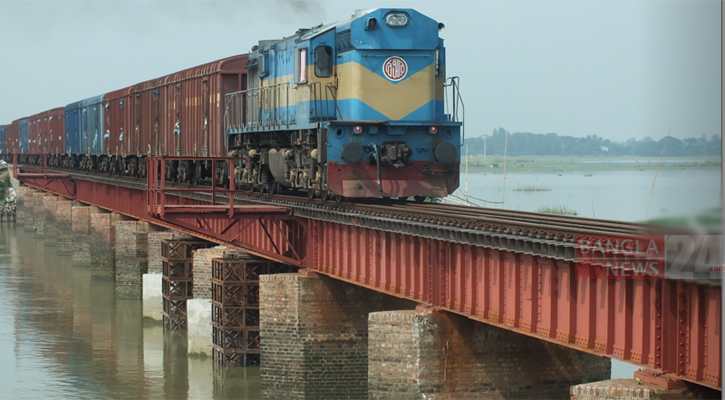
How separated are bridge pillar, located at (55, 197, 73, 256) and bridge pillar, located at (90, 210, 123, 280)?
43.1ft

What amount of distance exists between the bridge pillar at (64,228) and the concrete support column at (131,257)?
19739 millimetres

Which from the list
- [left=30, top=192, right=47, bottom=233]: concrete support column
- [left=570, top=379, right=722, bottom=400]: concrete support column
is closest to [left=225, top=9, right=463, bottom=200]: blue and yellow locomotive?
[left=570, top=379, right=722, bottom=400]: concrete support column

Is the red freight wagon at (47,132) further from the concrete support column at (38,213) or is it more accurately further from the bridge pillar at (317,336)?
the bridge pillar at (317,336)

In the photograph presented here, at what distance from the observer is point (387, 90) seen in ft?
63.8

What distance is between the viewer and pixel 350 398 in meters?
19.9

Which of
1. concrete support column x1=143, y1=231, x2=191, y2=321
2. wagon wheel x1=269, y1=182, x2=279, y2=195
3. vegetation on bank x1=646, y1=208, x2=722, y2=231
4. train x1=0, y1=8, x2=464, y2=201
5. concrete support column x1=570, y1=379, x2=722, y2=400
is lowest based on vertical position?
concrete support column x1=143, y1=231, x2=191, y2=321

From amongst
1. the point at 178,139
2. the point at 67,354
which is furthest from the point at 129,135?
the point at 67,354

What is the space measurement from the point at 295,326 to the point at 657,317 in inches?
439

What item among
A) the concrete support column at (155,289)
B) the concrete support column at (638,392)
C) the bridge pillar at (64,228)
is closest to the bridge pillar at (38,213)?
the bridge pillar at (64,228)

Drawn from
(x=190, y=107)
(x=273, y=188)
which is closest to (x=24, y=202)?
(x=190, y=107)

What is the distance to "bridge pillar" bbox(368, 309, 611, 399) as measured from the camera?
47.4ft

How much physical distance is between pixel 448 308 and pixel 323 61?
7.79m

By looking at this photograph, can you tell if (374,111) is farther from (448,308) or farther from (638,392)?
(638,392)

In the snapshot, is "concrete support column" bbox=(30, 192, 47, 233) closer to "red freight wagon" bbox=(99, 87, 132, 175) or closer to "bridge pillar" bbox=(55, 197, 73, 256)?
"bridge pillar" bbox=(55, 197, 73, 256)
